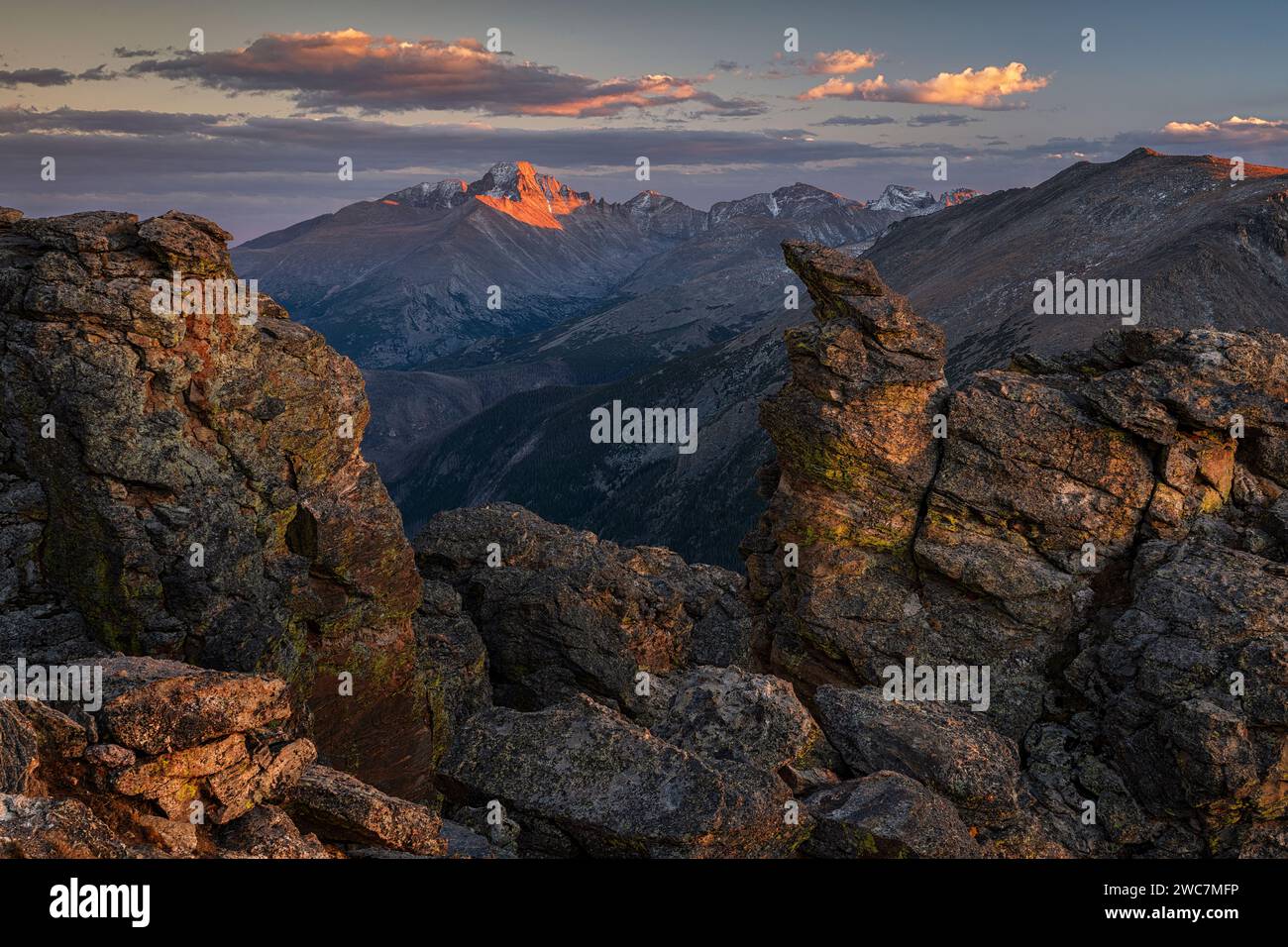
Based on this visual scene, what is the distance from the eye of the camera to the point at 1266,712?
107 ft

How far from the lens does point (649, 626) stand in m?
55.1

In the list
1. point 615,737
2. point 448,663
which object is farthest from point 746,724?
point 448,663

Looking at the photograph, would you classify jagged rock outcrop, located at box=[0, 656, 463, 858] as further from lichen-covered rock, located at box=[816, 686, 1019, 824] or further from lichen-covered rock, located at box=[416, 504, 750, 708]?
lichen-covered rock, located at box=[416, 504, 750, 708]

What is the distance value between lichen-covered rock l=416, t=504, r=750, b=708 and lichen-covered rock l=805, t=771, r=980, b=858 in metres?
22.3

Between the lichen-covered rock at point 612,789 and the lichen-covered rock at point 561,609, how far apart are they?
2006 centimetres

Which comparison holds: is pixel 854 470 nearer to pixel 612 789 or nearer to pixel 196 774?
pixel 612 789

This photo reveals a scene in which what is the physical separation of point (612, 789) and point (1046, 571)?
26559 millimetres

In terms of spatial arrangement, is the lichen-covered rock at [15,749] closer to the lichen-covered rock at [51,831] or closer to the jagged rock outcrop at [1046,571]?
the lichen-covered rock at [51,831]

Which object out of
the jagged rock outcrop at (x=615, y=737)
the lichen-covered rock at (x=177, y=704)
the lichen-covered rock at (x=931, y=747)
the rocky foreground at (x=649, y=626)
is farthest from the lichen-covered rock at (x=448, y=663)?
the lichen-covered rock at (x=177, y=704)

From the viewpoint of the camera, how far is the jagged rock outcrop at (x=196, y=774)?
20.6 m

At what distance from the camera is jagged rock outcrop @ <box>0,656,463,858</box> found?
20.6 m
